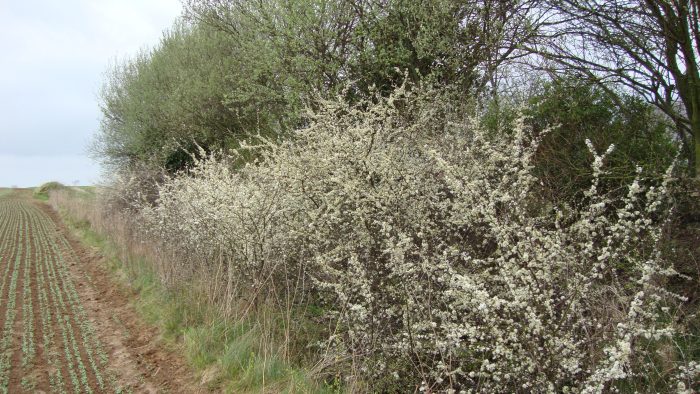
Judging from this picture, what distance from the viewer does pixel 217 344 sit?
5711 mm

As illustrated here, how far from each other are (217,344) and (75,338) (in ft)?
7.31

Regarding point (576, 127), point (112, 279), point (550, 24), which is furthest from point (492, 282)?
point (112, 279)

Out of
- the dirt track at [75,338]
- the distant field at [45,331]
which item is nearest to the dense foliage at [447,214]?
the dirt track at [75,338]

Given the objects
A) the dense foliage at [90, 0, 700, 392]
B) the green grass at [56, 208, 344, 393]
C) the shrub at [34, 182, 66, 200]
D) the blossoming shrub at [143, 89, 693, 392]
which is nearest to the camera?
the blossoming shrub at [143, 89, 693, 392]

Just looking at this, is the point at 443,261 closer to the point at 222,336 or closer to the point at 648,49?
the point at 222,336

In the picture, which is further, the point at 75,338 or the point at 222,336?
the point at 75,338

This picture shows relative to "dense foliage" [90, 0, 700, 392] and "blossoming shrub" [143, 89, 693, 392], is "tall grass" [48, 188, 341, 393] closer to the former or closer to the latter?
"dense foliage" [90, 0, 700, 392]

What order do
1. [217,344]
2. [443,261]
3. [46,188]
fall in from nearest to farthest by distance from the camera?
[443,261]
[217,344]
[46,188]

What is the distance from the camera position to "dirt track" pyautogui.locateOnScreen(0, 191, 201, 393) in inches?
209

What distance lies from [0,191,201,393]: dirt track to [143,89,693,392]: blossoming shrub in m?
1.20

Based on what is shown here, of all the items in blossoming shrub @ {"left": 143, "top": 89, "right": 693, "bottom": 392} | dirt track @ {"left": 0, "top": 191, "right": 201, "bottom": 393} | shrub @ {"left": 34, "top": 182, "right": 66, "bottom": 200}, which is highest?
shrub @ {"left": 34, "top": 182, "right": 66, "bottom": 200}

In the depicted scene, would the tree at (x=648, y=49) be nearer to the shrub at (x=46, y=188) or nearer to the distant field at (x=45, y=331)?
the distant field at (x=45, y=331)

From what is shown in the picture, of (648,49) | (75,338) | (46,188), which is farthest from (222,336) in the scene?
(46,188)

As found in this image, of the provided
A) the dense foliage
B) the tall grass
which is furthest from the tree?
the tall grass
